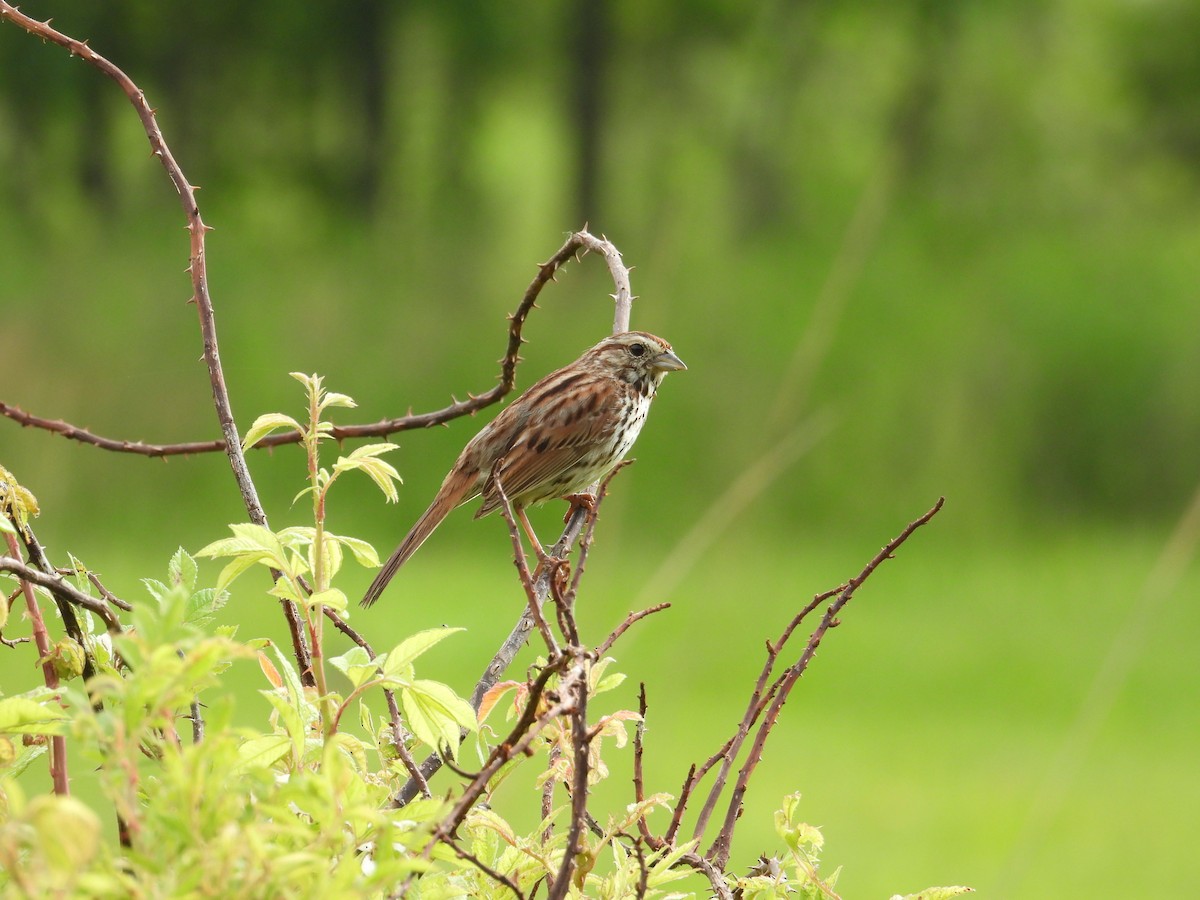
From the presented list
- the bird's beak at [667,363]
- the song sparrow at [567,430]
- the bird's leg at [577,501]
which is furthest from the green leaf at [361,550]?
the bird's beak at [667,363]

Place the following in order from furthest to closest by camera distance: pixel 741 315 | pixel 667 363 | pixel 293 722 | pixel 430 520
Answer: pixel 741 315, pixel 667 363, pixel 430 520, pixel 293 722

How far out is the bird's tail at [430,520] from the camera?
3.08 m

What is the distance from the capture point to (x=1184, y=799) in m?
Answer: 6.12

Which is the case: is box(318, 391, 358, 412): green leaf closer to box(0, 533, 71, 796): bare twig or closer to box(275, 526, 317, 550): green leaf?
box(275, 526, 317, 550): green leaf

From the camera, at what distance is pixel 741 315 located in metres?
9.06

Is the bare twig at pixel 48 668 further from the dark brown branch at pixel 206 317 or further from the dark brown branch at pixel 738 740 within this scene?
the dark brown branch at pixel 738 740

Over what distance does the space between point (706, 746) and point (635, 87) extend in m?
5.95

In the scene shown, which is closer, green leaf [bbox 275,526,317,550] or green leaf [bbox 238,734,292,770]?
green leaf [bbox 238,734,292,770]

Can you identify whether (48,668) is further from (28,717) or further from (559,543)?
(559,543)

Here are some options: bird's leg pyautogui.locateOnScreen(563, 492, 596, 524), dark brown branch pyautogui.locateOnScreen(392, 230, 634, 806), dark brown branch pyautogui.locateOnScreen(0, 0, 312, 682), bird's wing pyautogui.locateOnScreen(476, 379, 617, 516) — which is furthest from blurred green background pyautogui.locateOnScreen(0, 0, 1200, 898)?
dark brown branch pyautogui.locateOnScreen(0, 0, 312, 682)

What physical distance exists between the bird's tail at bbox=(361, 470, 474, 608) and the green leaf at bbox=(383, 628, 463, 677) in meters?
1.70

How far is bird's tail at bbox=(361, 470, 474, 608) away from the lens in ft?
10.1

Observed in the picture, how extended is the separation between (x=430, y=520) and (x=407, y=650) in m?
2.29

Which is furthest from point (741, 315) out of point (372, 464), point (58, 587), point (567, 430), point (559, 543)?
point (58, 587)
